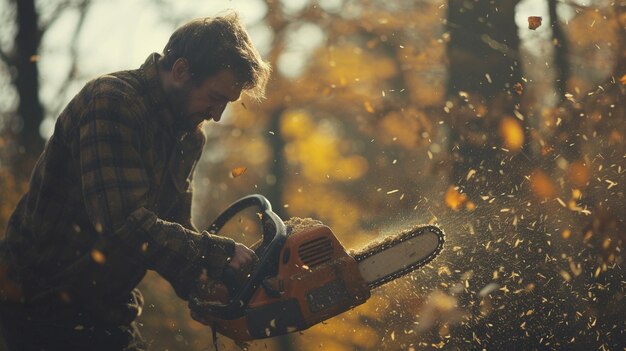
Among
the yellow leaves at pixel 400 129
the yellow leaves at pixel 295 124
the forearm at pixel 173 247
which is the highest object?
the forearm at pixel 173 247

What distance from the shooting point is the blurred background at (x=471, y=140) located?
471 cm

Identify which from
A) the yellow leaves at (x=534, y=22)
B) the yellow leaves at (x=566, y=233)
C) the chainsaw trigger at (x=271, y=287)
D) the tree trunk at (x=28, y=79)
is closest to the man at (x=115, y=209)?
the chainsaw trigger at (x=271, y=287)

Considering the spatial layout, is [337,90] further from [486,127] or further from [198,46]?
[198,46]

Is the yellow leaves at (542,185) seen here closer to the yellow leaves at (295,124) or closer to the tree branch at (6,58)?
the yellow leaves at (295,124)

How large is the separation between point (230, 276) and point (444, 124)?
147 inches

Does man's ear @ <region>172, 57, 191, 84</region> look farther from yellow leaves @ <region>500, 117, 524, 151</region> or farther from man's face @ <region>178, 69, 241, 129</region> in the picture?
yellow leaves @ <region>500, 117, 524, 151</region>

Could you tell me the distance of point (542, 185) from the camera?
486cm

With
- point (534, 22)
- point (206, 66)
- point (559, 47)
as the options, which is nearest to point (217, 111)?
point (206, 66)

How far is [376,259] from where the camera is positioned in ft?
9.61

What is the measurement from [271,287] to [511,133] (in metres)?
3.42

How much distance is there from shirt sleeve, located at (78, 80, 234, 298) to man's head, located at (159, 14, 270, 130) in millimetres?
367

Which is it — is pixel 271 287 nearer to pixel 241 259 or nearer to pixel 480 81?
Answer: pixel 241 259

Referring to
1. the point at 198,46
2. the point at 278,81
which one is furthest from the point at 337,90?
the point at 198,46

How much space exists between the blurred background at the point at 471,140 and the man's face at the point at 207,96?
1331 millimetres
